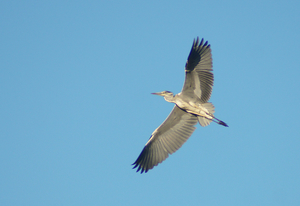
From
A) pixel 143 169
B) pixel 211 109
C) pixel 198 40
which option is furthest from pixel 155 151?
pixel 198 40

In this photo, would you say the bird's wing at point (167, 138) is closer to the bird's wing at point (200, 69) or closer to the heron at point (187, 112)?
the heron at point (187, 112)

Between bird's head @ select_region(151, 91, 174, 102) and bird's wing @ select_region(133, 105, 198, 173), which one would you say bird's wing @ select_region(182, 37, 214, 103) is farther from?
bird's wing @ select_region(133, 105, 198, 173)

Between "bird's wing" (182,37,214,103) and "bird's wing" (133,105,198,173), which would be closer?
"bird's wing" (182,37,214,103)

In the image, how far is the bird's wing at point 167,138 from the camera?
1132 centimetres

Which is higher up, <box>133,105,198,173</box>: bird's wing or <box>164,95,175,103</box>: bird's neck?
<box>164,95,175,103</box>: bird's neck

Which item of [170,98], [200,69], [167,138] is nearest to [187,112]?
[170,98]

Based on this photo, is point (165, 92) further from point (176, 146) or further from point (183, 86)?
point (176, 146)

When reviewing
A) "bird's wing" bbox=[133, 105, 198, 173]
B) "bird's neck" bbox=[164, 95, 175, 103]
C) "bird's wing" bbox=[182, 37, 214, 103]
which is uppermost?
"bird's wing" bbox=[182, 37, 214, 103]

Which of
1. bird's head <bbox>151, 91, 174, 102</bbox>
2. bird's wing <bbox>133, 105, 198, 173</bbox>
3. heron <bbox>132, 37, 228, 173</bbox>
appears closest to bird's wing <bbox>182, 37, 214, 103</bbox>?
heron <bbox>132, 37, 228, 173</bbox>

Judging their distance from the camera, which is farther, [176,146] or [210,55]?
[176,146]

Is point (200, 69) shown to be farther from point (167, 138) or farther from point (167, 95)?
point (167, 138)

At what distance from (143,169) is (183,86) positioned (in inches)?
136

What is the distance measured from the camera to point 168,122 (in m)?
11.6

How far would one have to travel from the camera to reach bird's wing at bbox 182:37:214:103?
10.2m
